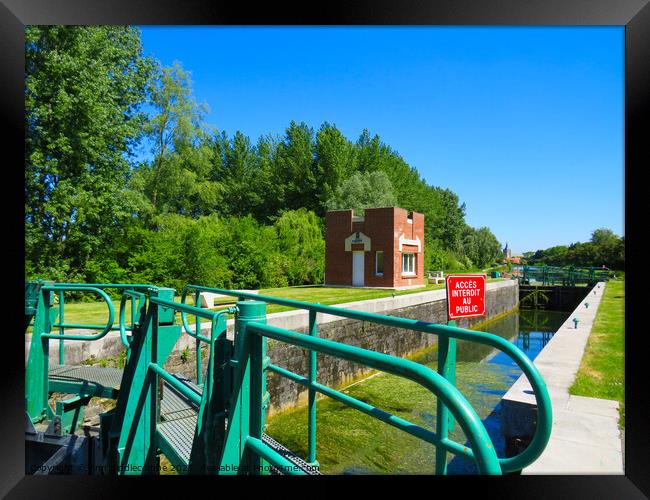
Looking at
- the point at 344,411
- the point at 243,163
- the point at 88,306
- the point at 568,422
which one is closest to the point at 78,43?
the point at 88,306

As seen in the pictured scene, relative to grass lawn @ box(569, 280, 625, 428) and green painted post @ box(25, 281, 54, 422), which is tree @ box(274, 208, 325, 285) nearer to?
grass lawn @ box(569, 280, 625, 428)

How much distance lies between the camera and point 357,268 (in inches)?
798

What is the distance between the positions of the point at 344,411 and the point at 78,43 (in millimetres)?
11670

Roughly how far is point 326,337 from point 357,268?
11332mm

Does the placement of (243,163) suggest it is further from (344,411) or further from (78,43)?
(344,411)

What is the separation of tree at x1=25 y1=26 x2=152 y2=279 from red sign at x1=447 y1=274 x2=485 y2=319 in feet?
35.3

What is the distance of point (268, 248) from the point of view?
17.5 m

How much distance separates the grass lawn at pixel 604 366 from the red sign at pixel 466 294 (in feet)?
4.75

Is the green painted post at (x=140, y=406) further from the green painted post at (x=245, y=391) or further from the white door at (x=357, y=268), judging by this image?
the white door at (x=357, y=268)

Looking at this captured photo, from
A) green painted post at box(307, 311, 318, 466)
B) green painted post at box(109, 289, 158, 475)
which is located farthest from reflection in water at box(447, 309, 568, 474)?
green painted post at box(109, 289, 158, 475)

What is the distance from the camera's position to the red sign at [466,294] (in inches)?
135

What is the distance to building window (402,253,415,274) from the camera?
818 inches

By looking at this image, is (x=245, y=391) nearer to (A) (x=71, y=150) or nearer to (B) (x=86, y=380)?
(B) (x=86, y=380)
